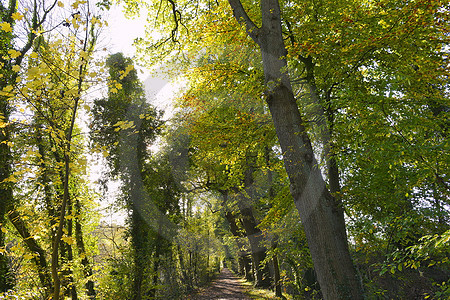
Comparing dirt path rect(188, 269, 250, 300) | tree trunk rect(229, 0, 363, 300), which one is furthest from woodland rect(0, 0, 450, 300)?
dirt path rect(188, 269, 250, 300)

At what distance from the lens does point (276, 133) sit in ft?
15.7

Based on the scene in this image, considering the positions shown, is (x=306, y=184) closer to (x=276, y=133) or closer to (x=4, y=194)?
(x=276, y=133)

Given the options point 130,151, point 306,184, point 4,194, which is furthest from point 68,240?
point 130,151

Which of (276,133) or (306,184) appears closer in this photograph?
(306,184)

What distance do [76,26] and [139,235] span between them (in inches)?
372

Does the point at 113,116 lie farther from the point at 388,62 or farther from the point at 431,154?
the point at 431,154

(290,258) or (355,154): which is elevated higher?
(355,154)

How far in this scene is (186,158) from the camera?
1409 cm

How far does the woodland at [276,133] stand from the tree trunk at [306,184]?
0.02 m

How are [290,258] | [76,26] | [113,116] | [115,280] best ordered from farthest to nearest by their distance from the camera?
[113,116], [115,280], [290,258], [76,26]

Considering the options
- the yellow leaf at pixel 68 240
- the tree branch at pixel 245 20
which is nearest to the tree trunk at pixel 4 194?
the yellow leaf at pixel 68 240

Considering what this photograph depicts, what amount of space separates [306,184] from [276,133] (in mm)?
1198

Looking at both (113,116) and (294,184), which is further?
(113,116)

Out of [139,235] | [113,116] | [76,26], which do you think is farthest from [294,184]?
[113,116]
